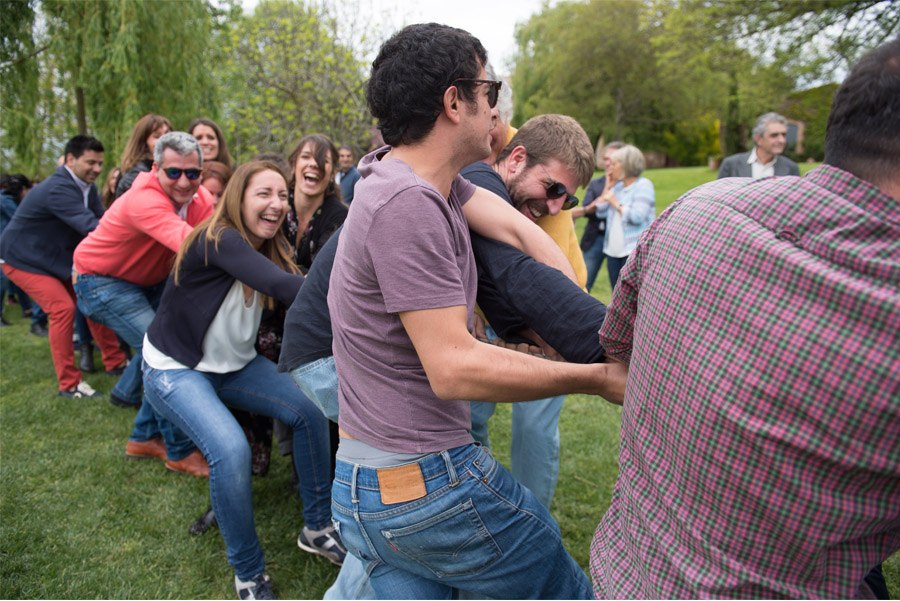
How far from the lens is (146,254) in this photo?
4.91m

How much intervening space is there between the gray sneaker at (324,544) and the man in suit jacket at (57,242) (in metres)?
3.60

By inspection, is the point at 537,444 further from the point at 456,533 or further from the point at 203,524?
the point at 203,524

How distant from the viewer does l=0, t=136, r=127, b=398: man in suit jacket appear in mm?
6203

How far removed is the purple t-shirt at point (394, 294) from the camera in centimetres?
159

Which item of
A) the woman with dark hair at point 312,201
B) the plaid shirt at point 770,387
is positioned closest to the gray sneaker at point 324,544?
the woman with dark hair at point 312,201

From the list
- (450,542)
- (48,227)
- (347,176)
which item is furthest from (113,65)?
(450,542)

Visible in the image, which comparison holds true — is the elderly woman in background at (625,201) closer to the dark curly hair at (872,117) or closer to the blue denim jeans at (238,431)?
the blue denim jeans at (238,431)

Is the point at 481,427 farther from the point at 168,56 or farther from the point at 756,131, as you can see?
the point at 168,56

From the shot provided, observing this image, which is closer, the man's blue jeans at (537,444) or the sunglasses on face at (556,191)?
the sunglasses on face at (556,191)

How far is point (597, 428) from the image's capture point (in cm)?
554

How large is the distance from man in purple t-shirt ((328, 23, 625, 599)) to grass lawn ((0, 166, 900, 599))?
1.98 metres

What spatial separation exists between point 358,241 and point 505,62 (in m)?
48.4

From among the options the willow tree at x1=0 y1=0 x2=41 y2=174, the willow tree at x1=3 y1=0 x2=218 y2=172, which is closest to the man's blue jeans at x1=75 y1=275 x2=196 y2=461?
the willow tree at x1=3 y1=0 x2=218 y2=172

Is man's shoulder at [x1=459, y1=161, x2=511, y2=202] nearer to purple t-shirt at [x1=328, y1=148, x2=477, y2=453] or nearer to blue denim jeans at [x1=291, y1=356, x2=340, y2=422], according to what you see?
purple t-shirt at [x1=328, y1=148, x2=477, y2=453]
